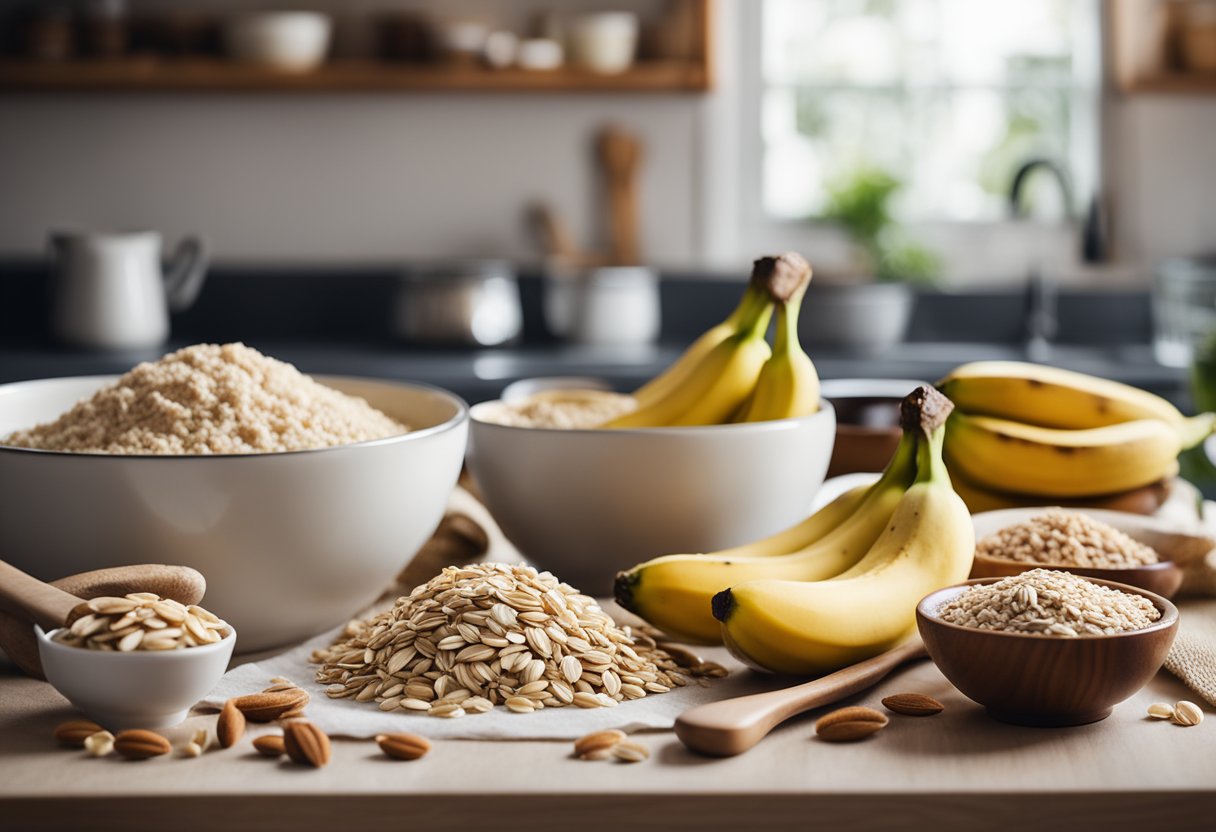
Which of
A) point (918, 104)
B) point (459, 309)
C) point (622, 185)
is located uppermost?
point (918, 104)

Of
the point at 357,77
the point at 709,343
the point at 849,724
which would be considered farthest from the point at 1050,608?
the point at 357,77

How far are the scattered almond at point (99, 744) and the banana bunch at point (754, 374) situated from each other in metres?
0.49

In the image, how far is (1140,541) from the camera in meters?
1.05

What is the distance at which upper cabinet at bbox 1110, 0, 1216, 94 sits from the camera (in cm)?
313

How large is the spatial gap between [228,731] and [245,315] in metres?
2.70

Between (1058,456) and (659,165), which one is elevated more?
(659,165)

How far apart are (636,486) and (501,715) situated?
29 cm

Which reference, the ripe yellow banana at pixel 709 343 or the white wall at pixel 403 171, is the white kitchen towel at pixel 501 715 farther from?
the white wall at pixel 403 171

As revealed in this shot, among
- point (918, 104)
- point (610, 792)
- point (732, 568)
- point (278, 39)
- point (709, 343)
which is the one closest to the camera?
point (610, 792)

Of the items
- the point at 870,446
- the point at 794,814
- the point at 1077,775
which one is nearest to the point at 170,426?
the point at 794,814

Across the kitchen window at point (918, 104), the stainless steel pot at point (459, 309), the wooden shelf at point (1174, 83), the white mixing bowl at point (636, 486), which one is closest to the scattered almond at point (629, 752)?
the white mixing bowl at point (636, 486)

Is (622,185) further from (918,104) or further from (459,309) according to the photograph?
(918,104)

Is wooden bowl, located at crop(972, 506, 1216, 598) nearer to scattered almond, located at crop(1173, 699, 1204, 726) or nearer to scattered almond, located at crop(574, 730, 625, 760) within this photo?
scattered almond, located at crop(1173, 699, 1204, 726)

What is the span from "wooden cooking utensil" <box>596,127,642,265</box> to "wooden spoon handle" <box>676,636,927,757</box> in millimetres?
2520
